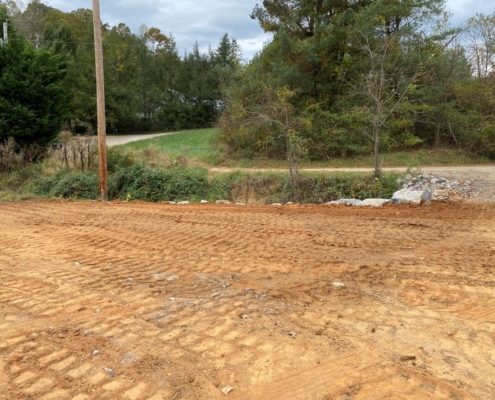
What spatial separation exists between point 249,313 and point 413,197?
26.5 feet

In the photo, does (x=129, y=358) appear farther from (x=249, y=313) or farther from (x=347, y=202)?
(x=347, y=202)

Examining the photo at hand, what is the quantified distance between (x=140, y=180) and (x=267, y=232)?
25.9ft

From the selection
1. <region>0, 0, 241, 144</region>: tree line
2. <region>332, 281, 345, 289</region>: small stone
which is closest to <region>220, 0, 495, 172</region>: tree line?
<region>332, 281, 345, 289</region>: small stone

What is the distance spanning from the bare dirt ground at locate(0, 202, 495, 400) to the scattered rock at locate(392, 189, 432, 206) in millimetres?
2830

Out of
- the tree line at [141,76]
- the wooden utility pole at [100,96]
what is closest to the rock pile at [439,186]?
the wooden utility pole at [100,96]

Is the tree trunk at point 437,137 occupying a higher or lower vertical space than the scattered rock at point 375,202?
higher

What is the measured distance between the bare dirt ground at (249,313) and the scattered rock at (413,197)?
2.83 metres

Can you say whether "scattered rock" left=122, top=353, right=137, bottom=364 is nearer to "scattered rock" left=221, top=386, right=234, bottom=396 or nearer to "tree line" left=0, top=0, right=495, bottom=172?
"scattered rock" left=221, top=386, right=234, bottom=396

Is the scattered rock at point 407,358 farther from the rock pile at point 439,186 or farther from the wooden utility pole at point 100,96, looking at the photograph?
the wooden utility pole at point 100,96

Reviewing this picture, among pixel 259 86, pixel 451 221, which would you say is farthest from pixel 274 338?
pixel 259 86

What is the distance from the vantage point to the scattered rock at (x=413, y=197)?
37.1 feet

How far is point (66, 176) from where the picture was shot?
14977 mm

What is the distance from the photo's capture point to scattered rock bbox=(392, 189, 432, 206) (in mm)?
11297

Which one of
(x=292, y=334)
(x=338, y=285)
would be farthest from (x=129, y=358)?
(x=338, y=285)
